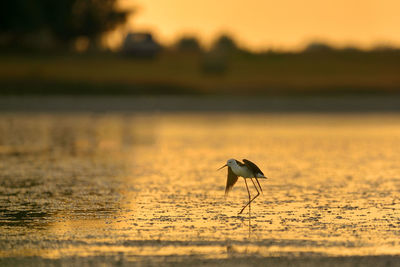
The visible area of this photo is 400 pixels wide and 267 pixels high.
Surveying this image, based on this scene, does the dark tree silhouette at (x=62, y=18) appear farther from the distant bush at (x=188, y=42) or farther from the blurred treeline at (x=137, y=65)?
the distant bush at (x=188, y=42)

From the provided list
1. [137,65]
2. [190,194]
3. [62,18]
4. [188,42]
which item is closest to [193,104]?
[137,65]

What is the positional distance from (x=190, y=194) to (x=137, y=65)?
3160 centimetres

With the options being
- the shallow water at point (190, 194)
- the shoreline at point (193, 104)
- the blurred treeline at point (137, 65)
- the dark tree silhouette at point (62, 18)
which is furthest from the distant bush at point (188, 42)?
the shallow water at point (190, 194)

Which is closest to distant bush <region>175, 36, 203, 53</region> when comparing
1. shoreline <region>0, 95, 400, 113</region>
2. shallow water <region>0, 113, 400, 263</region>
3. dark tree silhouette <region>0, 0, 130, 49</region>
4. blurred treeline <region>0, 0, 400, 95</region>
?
blurred treeline <region>0, 0, 400, 95</region>

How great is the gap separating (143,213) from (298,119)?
18.9 metres

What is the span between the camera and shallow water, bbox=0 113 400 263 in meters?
8.48

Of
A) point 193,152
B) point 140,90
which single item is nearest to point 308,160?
point 193,152

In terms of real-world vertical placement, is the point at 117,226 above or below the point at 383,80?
below

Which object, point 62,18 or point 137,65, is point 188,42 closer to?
point 62,18

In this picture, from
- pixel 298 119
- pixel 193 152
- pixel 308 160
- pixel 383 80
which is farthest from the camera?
pixel 383 80

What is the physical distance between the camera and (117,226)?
9430 mm

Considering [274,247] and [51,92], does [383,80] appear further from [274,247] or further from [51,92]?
[274,247]

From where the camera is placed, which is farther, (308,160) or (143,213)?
(308,160)

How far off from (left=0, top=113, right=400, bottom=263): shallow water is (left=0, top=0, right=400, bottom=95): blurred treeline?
13.1 meters
